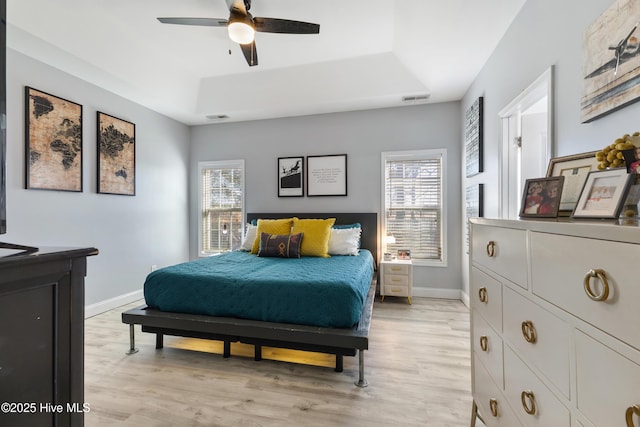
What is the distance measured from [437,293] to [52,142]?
4943 millimetres

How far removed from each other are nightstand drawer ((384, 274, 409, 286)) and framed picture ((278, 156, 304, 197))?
1.80 meters

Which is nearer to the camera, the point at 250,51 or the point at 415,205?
the point at 250,51

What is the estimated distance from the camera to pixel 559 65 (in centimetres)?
171

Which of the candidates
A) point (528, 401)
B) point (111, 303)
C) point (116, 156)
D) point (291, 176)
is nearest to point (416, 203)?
point (291, 176)

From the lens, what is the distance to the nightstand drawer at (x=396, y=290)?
3672 mm

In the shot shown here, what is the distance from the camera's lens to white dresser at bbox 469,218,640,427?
587mm

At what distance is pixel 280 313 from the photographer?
209 centimetres

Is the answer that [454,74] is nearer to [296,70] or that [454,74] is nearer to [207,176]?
[296,70]

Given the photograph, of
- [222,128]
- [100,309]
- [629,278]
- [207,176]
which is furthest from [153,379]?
[222,128]

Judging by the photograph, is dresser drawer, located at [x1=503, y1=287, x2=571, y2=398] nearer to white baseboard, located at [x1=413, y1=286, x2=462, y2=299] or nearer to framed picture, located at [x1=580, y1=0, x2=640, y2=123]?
framed picture, located at [x1=580, y1=0, x2=640, y2=123]

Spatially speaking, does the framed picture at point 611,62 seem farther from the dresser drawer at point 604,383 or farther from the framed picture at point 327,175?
the framed picture at point 327,175

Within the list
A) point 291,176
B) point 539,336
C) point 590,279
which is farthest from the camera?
point 291,176

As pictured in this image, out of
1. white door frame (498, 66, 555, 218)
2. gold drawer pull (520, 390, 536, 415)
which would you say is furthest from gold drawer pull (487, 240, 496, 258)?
white door frame (498, 66, 555, 218)

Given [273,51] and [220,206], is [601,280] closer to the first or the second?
[273,51]
